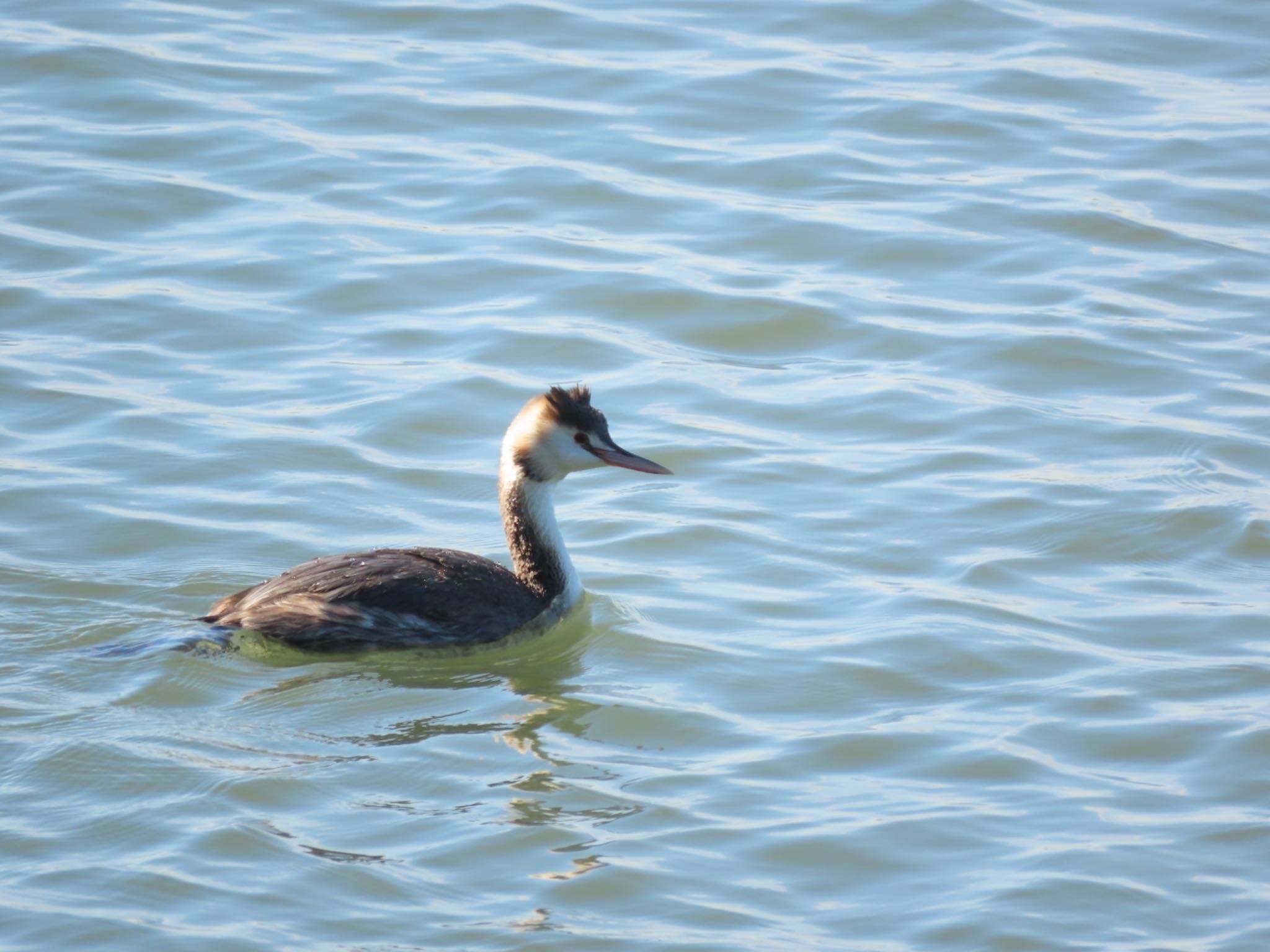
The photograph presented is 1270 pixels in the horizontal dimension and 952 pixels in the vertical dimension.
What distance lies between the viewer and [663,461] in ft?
30.3

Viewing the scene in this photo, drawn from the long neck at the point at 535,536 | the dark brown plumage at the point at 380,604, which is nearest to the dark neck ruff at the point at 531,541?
the long neck at the point at 535,536

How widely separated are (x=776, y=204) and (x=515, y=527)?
4.76 metres

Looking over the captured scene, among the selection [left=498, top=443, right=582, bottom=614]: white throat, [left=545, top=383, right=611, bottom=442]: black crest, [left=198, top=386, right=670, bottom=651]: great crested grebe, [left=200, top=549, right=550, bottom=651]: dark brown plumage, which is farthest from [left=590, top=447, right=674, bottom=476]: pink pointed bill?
[left=200, top=549, right=550, bottom=651]: dark brown plumage

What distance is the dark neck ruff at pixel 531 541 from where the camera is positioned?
7.93 metres

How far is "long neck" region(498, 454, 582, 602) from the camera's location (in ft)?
26.0

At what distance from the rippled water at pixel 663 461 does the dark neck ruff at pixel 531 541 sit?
238mm

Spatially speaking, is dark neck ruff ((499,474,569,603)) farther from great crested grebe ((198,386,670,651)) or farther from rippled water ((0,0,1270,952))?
rippled water ((0,0,1270,952))

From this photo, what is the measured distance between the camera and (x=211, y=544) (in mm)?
8234

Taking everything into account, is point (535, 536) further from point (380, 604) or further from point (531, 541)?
point (380, 604)

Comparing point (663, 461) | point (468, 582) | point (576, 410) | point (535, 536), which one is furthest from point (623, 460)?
point (663, 461)

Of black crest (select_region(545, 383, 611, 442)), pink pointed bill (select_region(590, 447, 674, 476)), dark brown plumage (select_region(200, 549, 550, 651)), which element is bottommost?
dark brown plumage (select_region(200, 549, 550, 651))

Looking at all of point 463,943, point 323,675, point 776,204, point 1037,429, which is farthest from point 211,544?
point 776,204

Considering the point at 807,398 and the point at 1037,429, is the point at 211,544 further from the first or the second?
the point at 1037,429

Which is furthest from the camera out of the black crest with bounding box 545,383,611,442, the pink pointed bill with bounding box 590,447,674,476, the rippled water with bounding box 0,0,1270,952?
the pink pointed bill with bounding box 590,447,674,476
